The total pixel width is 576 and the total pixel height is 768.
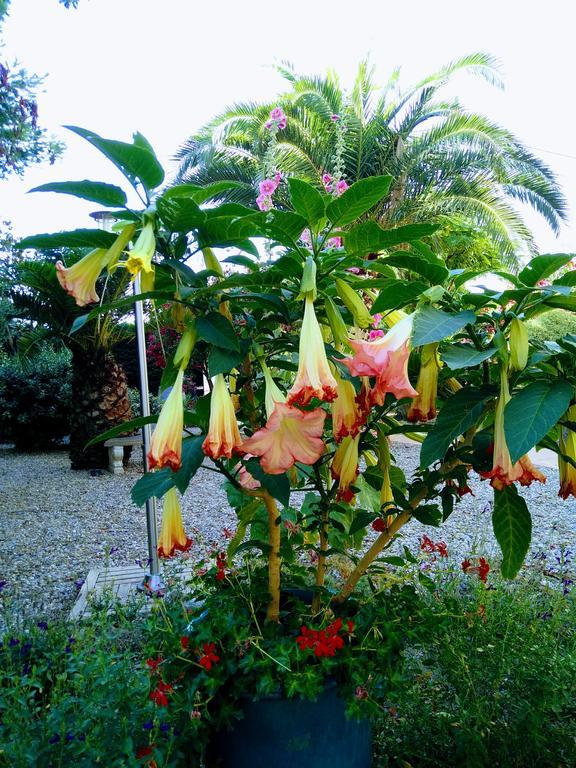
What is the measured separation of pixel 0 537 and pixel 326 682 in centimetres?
391

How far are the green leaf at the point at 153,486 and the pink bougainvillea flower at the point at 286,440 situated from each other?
0.27 meters

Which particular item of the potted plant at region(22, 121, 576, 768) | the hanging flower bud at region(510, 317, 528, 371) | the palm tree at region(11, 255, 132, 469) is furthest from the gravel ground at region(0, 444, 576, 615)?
the hanging flower bud at region(510, 317, 528, 371)

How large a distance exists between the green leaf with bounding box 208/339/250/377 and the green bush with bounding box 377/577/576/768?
2.91 feet

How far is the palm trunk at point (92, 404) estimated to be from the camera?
283 inches

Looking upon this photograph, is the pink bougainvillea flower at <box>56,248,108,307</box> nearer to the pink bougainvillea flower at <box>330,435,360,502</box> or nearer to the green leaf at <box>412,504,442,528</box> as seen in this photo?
the pink bougainvillea flower at <box>330,435,360,502</box>

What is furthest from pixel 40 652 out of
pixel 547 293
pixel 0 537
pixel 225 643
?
pixel 0 537

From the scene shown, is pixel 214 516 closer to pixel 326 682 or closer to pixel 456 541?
pixel 456 541

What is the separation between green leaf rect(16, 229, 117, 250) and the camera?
0.99 meters

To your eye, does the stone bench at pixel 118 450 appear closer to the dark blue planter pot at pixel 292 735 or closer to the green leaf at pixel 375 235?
the dark blue planter pot at pixel 292 735

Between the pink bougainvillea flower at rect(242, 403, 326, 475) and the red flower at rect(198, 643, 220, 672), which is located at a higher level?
the pink bougainvillea flower at rect(242, 403, 326, 475)

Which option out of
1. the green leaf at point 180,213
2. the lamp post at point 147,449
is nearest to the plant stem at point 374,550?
the green leaf at point 180,213

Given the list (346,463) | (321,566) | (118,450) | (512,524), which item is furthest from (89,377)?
(512,524)

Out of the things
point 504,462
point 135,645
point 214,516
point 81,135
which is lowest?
point 214,516

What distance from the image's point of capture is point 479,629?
1.79 meters
